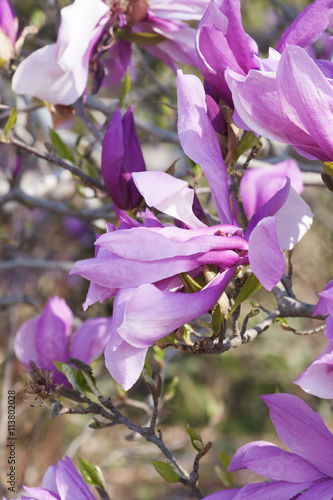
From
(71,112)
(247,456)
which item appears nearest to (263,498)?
(247,456)

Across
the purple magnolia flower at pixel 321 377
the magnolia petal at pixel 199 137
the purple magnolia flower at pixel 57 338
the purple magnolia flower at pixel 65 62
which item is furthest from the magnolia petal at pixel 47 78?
the purple magnolia flower at pixel 321 377

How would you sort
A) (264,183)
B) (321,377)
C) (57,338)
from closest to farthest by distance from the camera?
(321,377) < (264,183) < (57,338)

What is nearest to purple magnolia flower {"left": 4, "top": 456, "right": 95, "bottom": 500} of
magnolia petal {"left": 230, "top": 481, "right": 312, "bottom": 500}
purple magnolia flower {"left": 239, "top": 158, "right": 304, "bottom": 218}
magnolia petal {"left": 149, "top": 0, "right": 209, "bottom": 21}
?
magnolia petal {"left": 230, "top": 481, "right": 312, "bottom": 500}

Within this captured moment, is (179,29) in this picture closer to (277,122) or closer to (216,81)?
(216,81)

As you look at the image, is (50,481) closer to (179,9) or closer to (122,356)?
(122,356)

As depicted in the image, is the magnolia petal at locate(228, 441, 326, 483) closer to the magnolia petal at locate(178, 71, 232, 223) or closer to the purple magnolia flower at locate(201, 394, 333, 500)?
the purple magnolia flower at locate(201, 394, 333, 500)

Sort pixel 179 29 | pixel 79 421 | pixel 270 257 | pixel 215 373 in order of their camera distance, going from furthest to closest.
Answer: pixel 215 373 < pixel 79 421 < pixel 179 29 < pixel 270 257

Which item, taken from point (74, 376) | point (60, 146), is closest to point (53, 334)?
point (74, 376)
